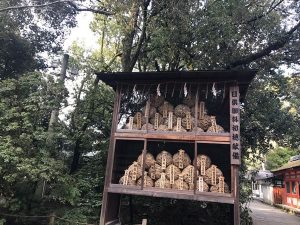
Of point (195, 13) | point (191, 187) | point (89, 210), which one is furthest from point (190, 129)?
point (195, 13)

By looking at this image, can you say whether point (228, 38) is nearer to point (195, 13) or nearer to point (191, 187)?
point (195, 13)

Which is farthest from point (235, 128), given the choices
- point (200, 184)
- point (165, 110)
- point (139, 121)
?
point (139, 121)

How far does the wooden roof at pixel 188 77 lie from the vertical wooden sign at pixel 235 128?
1.15ft

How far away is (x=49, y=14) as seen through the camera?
15188 mm

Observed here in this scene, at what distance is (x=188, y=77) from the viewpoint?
27.8 ft

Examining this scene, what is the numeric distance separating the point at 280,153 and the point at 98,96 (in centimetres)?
2902

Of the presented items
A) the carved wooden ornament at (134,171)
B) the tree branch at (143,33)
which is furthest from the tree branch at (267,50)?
the carved wooden ornament at (134,171)

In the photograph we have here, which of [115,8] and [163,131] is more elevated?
[115,8]

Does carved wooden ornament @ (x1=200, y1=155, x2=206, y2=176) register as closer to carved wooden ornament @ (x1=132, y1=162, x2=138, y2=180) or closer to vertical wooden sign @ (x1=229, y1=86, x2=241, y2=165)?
vertical wooden sign @ (x1=229, y1=86, x2=241, y2=165)

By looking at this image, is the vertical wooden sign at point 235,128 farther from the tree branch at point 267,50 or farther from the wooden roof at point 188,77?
the tree branch at point 267,50

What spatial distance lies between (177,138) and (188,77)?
6.11ft

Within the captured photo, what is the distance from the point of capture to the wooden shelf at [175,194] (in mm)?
7398

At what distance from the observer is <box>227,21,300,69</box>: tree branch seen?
1249 centimetres

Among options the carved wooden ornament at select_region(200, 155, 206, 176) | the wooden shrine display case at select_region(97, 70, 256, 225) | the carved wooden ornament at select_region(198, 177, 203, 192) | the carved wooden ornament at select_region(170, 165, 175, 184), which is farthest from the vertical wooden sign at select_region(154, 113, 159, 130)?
the carved wooden ornament at select_region(198, 177, 203, 192)
